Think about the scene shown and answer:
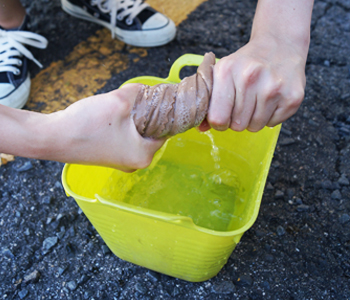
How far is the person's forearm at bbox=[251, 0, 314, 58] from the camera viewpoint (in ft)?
3.23

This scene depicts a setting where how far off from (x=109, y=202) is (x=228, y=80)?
1.51 feet

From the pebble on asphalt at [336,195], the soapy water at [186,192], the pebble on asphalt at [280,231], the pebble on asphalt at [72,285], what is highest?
the pebble on asphalt at [72,285]

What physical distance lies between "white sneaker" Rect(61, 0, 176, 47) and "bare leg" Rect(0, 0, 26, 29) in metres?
0.36

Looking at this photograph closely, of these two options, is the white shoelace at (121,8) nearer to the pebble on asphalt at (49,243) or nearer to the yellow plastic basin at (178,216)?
the yellow plastic basin at (178,216)

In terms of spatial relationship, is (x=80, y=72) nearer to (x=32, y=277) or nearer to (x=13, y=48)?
(x=13, y=48)

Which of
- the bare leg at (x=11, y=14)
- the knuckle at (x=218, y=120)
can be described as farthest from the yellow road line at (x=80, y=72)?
the knuckle at (x=218, y=120)

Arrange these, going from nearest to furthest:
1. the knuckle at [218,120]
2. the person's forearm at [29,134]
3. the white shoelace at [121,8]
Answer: the person's forearm at [29,134], the knuckle at [218,120], the white shoelace at [121,8]

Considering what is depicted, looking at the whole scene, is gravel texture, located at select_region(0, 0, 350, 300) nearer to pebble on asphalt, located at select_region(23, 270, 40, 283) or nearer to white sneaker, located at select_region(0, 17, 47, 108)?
pebble on asphalt, located at select_region(23, 270, 40, 283)

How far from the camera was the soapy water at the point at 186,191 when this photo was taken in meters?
1.38

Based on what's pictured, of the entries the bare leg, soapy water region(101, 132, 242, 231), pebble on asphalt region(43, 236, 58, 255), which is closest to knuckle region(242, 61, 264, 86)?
soapy water region(101, 132, 242, 231)

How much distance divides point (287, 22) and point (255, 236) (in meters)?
0.82

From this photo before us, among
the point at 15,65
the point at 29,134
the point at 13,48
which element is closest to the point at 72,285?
the point at 29,134

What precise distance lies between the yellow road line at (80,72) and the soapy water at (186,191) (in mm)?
652

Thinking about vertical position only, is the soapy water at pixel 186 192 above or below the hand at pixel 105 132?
below
